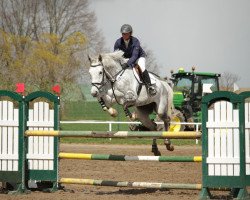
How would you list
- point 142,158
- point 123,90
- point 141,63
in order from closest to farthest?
point 142,158
point 123,90
point 141,63

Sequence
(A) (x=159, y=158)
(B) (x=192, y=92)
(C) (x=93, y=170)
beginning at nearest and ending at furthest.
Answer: (A) (x=159, y=158) → (C) (x=93, y=170) → (B) (x=192, y=92)

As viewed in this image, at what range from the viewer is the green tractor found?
2445 centimetres

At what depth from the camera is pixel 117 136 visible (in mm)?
9312

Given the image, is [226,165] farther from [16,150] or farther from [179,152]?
[179,152]

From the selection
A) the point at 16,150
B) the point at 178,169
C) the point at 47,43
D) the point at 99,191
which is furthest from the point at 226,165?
the point at 47,43

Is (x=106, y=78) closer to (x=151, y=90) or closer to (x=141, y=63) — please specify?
(x=141, y=63)

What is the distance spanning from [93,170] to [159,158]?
12.9 ft

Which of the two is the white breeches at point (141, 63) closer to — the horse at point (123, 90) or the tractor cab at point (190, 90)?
the horse at point (123, 90)

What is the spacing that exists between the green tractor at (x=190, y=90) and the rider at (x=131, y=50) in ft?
38.9

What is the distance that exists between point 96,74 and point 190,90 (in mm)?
14054

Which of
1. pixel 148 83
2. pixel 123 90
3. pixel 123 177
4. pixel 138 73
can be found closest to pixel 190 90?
pixel 148 83

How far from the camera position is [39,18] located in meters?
50.9

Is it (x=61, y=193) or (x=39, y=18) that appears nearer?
(x=61, y=193)

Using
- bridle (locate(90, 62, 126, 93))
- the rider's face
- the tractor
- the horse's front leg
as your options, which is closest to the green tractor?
the tractor
